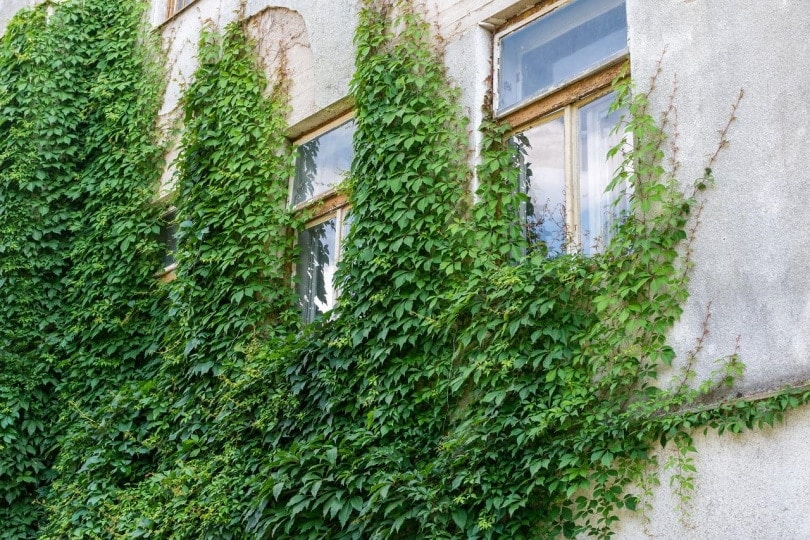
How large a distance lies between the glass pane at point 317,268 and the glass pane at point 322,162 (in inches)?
13.9

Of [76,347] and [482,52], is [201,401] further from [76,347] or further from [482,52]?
[482,52]

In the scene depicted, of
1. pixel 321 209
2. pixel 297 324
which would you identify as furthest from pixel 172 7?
pixel 297 324

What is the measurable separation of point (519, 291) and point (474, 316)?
431 millimetres

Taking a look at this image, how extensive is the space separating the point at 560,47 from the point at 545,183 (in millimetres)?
1065

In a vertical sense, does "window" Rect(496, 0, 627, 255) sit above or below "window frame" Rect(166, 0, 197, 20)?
below

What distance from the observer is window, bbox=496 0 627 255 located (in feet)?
27.8

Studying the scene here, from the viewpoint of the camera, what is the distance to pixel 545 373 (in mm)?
7887

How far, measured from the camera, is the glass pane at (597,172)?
8.30 m

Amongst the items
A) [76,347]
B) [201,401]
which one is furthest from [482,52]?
[76,347]

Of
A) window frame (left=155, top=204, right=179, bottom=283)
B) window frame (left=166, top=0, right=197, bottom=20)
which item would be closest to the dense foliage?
window frame (left=155, top=204, right=179, bottom=283)

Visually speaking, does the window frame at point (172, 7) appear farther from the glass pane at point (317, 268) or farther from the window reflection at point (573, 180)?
the window reflection at point (573, 180)

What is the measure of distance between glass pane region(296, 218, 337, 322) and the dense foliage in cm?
16

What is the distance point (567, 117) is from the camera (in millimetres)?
8789

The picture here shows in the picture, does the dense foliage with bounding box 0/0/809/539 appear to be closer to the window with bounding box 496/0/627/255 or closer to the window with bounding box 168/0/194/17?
the window with bounding box 496/0/627/255
